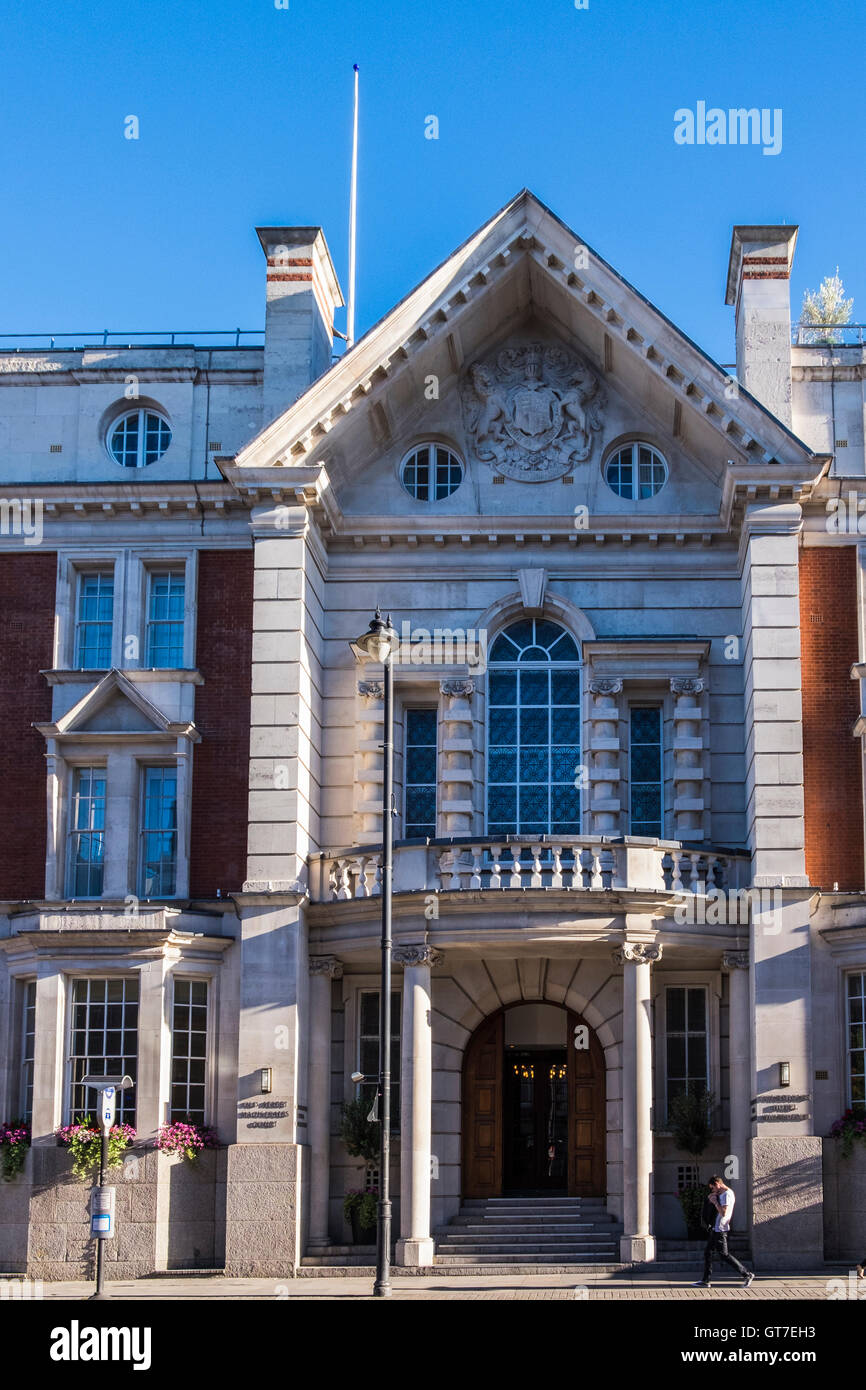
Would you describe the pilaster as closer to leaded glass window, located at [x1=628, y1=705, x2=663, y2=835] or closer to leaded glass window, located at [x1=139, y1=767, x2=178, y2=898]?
leaded glass window, located at [x1=139, y1=767, x2=178, y2=898]

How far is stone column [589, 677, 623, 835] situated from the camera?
29531mm

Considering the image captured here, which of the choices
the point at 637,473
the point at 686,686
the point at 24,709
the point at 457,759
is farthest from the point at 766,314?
the point at 24,709

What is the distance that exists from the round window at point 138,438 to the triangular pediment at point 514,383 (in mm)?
2991

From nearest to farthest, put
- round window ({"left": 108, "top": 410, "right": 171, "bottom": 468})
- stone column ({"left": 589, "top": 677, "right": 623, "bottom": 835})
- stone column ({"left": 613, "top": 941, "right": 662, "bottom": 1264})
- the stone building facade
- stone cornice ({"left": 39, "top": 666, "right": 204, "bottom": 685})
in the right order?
stone column ({"left": 613, "top": 941, "right": 662, "bottom": 1264})
the stone building facade
stone column ({"left": 589, "top": 677, "right": 623, "bottom": 835})
stone cornice ({"left": 39, "top": 666, "right": 204, "bottom": 685})
round window ({"left": 108, "top": 410, "right": 171, "bottom": 468})

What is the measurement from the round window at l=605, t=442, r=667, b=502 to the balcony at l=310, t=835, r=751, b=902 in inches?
253

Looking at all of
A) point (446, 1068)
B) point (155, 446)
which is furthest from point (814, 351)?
point (446, 1068)

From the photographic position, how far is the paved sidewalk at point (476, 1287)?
23438 millimetres

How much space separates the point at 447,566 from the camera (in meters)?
30.8

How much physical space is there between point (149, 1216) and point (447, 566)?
36.7 ft

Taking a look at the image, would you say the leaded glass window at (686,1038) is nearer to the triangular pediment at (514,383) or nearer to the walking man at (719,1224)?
the walking man at (719,1224)

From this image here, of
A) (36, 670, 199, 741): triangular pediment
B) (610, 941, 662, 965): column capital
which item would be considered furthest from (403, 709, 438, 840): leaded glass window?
(610, 941, 662, 965): column capital

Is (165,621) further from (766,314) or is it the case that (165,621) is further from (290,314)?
(766,314)

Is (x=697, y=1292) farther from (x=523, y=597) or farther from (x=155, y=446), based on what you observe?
(x=155, y=446)
